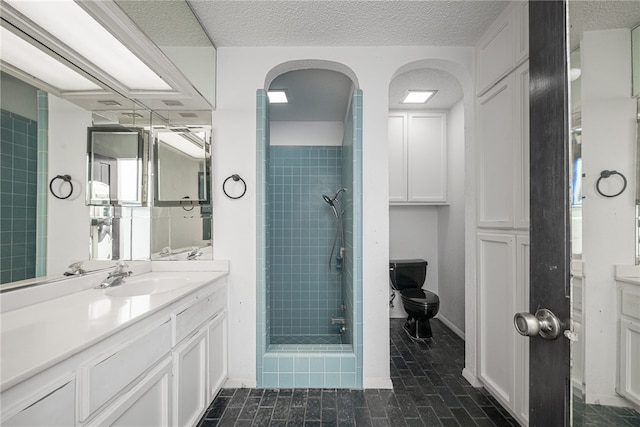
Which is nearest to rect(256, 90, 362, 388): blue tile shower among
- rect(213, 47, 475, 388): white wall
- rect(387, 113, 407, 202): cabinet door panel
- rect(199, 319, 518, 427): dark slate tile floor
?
rect(387, 113, 407, 202): cabinet door panel

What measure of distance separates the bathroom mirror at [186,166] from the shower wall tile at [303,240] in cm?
135

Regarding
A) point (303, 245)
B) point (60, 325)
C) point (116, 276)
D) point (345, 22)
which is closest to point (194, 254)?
point (116, 276)

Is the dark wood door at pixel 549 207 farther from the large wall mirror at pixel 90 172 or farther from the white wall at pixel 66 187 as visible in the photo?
the white wall at pixel 66 187

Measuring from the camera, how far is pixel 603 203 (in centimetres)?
62

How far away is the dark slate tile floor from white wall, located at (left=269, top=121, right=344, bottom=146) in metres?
2.64

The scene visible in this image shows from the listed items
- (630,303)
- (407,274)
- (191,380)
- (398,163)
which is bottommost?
(191,380)

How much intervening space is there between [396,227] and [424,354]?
1480mm

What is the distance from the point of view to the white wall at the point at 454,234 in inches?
117

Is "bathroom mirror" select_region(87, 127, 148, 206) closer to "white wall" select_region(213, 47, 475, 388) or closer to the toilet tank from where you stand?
"white wall" select_region(213, 47, 475, 388)

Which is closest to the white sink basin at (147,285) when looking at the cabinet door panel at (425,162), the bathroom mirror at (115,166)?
the bathroom mirror at (115,166)

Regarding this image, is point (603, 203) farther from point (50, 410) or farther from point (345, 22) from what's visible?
point (345, 22)

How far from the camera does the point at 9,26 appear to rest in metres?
1.09

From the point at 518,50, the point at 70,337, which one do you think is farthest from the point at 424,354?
the point at 70,337

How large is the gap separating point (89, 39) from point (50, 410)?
4.99ft
